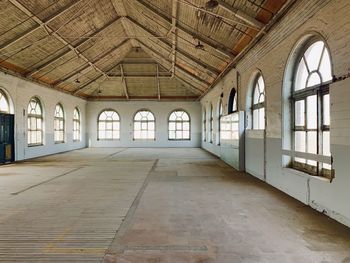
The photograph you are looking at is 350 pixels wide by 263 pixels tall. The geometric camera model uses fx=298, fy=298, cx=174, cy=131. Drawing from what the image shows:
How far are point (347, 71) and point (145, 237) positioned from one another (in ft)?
10.4

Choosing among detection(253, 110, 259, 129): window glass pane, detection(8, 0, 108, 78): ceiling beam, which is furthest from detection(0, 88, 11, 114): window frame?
detection(253, 110, 259, 129): window glass pane

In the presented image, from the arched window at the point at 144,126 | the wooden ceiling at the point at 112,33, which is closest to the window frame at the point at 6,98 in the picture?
the wooden ceiling at the point at 112,33

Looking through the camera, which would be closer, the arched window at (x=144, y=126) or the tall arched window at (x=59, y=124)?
the tall arched window at (x=59, y=124)

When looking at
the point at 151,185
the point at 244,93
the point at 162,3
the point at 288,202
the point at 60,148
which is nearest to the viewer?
the point at 288,202

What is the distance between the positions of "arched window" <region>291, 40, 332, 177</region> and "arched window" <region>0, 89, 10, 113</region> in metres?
9.91

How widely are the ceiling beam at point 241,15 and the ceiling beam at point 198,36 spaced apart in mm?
2287

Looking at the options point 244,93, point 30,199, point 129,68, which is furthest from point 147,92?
point 30,199

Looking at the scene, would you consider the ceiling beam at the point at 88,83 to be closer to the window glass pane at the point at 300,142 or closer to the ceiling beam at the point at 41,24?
the ceiling beam at the point at 41,24

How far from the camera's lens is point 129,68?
1784 cm

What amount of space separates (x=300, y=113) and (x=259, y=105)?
2280 millimetres

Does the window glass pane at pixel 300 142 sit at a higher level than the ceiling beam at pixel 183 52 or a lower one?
lower

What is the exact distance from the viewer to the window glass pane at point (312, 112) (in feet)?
16.1

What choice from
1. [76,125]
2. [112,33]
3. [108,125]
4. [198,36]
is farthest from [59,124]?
[198,36]

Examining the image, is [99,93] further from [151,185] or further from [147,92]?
[151,185]
